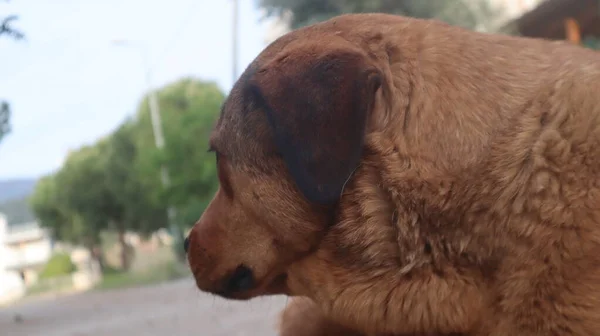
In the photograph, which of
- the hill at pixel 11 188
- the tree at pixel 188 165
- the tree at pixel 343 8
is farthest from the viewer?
the tree at pixel 188 165

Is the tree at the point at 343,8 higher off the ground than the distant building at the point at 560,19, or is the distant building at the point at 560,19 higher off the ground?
the distant building at the point at 560,19

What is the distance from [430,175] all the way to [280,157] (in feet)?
1.50

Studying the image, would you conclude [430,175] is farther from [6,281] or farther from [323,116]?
[6,281]

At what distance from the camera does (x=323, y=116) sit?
1797 mm

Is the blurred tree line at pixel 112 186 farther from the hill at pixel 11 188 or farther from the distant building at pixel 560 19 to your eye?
the distant building at pixel 560 19

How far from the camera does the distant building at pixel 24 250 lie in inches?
1355

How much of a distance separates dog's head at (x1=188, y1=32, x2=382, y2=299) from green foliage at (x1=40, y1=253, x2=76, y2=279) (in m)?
46.0

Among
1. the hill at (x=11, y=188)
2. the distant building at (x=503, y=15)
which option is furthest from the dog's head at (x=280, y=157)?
the hill at (x=11, y=188)

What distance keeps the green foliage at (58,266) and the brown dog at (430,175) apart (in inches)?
1824

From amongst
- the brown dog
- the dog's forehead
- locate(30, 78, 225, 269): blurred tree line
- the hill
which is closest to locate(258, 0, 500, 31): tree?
the hill

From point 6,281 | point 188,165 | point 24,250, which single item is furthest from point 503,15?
point 24,250

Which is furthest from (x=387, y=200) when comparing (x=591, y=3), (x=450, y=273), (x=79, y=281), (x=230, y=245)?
(x=79, y=281)

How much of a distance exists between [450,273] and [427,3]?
11.2 meters

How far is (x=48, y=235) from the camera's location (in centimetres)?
4453
